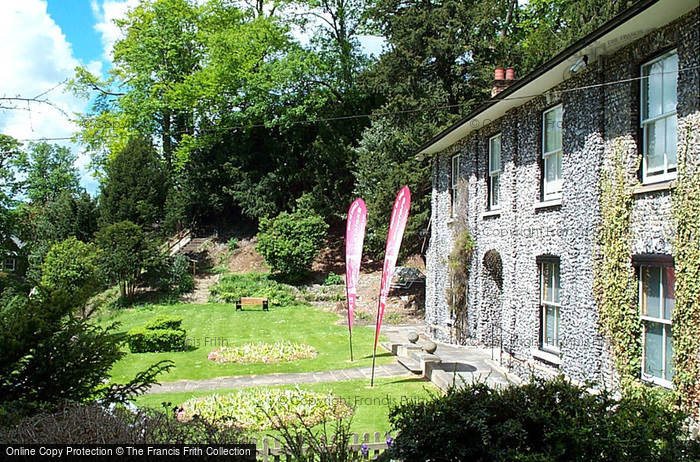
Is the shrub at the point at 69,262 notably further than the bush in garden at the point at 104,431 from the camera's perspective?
Yes

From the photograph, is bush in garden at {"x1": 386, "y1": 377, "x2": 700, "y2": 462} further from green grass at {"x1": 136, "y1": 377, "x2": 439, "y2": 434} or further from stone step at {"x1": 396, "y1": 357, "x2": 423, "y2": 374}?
stone step at {"x1": 396, "y1": 357, "x2": 423, "y2": 374}

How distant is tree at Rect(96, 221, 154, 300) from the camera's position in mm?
27211

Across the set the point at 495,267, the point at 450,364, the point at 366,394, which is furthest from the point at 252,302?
the point at 366,394

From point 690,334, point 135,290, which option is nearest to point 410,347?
point 690,334

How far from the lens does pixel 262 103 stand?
116 ft

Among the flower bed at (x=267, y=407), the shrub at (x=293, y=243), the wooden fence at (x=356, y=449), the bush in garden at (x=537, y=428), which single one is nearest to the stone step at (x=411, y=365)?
the flower bed at (x=267, y=407)

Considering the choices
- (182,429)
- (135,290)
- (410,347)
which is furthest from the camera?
(135,290)

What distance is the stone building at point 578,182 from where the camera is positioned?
8031mm

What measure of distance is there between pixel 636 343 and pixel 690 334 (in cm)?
139

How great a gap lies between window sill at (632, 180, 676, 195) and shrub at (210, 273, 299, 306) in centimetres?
2165

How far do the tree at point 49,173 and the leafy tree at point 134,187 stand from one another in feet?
99.0

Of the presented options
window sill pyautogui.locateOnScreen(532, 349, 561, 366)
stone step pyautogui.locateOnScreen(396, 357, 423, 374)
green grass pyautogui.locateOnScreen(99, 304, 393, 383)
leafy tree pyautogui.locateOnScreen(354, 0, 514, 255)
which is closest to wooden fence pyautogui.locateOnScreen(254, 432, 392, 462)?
window sill pyautogui.locateOnScreen(532, 349, 561, 366)

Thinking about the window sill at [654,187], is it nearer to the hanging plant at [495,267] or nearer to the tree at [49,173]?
the hanging plant at [495,267]

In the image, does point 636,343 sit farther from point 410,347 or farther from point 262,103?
point 262,103
